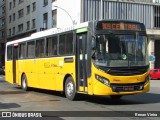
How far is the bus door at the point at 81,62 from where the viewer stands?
1472cm

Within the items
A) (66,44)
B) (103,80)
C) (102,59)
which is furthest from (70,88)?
(102,59)

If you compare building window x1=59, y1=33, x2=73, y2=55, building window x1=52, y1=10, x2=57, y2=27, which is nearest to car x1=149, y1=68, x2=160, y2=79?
building window x1=52, y1=10, x2=57, y2=27

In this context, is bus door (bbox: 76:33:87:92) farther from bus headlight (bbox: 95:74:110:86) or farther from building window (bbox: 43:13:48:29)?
building window (bbox: 43:13:48:29)

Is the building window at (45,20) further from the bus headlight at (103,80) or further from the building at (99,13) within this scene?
the bus headlight at (103,80)

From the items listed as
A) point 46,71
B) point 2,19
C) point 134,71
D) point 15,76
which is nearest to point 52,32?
point 46,71

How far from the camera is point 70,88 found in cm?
1568

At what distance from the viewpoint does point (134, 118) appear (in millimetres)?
10641

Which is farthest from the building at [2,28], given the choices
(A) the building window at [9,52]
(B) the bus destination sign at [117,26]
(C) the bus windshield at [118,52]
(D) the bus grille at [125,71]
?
(D) the bus grille at [125,71]

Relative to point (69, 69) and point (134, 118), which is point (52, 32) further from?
point (134, 118)

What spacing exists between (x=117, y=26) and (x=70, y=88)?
127 inches

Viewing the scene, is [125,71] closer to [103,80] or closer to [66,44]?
[103,80]

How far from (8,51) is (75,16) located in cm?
2340

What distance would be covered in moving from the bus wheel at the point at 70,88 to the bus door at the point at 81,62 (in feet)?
1.33

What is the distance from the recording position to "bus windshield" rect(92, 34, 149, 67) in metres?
13.9
